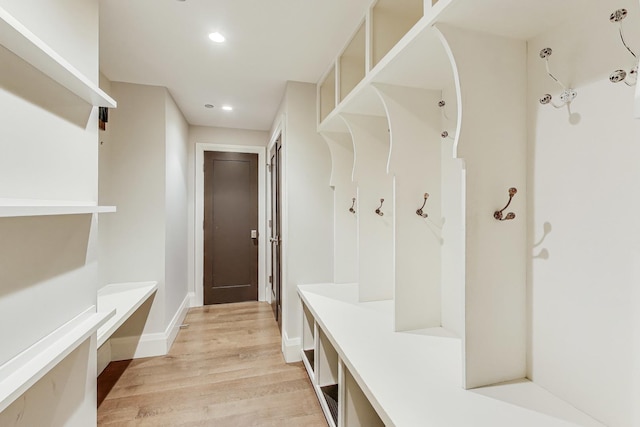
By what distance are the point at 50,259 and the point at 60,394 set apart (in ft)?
1.73

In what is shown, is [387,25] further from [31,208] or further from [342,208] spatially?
[31,208]

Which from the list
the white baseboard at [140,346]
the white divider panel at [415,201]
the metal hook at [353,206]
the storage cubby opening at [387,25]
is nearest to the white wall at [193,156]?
the white baseboard at [140,346]

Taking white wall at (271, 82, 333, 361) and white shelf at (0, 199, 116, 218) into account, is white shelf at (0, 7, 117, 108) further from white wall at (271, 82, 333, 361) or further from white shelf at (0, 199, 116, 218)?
white wall at (271, 82, 333, 361)

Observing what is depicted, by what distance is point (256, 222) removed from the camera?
4.03 meters

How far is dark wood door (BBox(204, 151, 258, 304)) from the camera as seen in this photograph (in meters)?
3.85

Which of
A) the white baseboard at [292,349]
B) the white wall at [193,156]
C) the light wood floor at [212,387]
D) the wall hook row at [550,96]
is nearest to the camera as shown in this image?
the wall hook row at [550,96]

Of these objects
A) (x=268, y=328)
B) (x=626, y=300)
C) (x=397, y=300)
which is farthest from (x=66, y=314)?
(x=268, y=328)

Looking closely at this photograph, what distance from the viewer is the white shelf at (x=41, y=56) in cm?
75

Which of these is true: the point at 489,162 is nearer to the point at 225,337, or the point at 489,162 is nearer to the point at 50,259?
the point at 50,259

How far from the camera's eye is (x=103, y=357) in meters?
2.33

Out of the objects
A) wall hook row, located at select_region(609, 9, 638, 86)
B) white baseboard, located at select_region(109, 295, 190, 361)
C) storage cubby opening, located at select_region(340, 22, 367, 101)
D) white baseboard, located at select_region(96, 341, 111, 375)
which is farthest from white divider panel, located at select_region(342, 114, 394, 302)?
white baseboard, located at select_region(96, 341, 111, 375)

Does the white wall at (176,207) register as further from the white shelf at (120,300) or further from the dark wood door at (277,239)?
the dark wood door at (277,239)

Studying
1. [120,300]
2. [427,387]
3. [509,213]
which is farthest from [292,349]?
[509,213]

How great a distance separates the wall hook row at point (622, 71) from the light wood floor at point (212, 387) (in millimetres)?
2020
